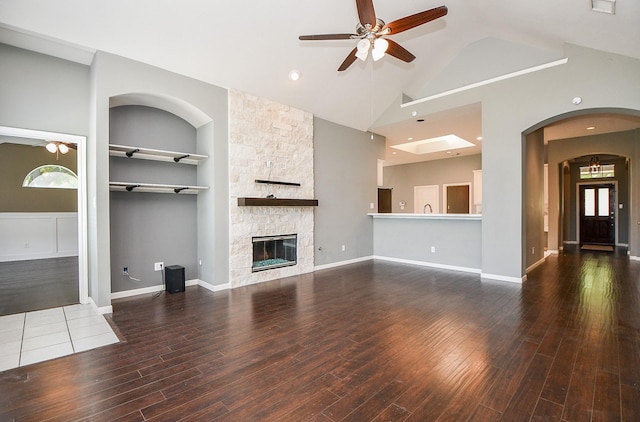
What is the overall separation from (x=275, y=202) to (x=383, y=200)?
477cm

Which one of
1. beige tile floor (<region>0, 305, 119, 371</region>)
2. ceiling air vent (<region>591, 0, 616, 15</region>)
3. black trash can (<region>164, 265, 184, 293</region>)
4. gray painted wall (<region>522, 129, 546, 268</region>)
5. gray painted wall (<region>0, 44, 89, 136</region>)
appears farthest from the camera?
gray painted wall (<region>522, 129, 546, 268</region>)

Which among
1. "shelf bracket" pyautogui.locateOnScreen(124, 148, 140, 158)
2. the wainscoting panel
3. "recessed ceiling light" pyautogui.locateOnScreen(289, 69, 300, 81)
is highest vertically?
"recessed ceiling light" pyautogui.locateOnScreen(289, 69, 300, 81)

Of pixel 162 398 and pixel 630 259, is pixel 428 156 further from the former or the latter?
pixel 162 398

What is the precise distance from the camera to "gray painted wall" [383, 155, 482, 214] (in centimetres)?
993

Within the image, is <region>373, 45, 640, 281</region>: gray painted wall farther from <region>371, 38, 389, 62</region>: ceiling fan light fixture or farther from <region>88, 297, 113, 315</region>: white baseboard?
<region>88, 297, 113, 315</region>: white baseboard

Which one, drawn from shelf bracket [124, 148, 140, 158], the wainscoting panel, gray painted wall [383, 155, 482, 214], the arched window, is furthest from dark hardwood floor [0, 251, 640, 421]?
gray painted wall [383, 155, 482, 214]

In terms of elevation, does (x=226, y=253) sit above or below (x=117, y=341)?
above

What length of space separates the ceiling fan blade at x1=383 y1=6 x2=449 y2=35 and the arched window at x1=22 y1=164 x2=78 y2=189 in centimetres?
864

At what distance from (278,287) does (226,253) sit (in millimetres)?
979

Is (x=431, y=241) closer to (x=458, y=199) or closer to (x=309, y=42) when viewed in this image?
(x=309, y=42)

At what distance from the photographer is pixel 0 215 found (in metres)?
6.82

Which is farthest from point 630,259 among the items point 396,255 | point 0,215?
point 0,215

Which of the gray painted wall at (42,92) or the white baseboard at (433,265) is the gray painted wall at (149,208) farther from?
the white baseboard at (433,265)

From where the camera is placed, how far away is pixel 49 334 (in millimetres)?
3012
